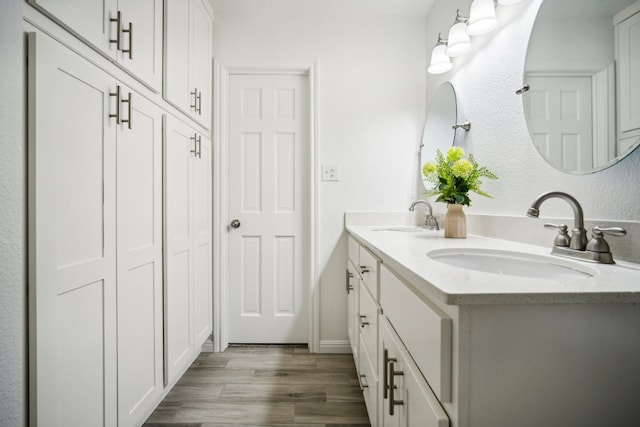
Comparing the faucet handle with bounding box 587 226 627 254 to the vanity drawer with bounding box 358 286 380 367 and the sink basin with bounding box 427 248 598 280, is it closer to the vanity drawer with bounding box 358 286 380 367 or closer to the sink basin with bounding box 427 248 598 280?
the sink basin with bounding box 427 248 598 280

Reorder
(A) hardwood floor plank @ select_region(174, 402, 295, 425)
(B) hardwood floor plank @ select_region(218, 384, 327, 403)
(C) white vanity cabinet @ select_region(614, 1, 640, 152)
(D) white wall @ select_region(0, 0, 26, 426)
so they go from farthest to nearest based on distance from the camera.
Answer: (B) hardwood floor plank @ select_region(218, 384, 327, 403)
(A) hardwood floor plank @ select_region(174, 402, 295, 425)
(C) white vanity cabinet @ select_region(614, 1, 640, 152)
(D) white wall @ select_region(0, 0, 26, 426)

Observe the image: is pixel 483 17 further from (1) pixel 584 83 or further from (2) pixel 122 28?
(2) pixel 122 28

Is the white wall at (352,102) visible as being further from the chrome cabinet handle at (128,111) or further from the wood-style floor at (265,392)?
the chrome cabinet handle at (128,111)

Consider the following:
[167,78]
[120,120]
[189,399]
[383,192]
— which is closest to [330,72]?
[383,192]

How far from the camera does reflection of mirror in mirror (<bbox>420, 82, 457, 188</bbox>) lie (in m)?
1.71

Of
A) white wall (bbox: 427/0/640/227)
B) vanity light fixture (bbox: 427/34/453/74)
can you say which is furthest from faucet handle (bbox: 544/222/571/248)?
vanity light fixture (bbox: 427/34/453/74)

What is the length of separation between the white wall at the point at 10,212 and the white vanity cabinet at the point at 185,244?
759mm

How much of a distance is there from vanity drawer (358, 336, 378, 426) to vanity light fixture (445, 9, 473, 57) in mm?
1534

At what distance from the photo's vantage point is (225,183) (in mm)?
2096

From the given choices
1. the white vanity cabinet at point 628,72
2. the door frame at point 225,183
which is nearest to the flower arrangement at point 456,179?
the white vanity cabinet at point 628,72

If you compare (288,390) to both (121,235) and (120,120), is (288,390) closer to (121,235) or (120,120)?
(121,235)

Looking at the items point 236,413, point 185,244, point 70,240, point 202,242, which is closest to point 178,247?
point 185,244

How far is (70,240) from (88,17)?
0.68 meters

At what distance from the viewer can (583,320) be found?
1.64 feet
